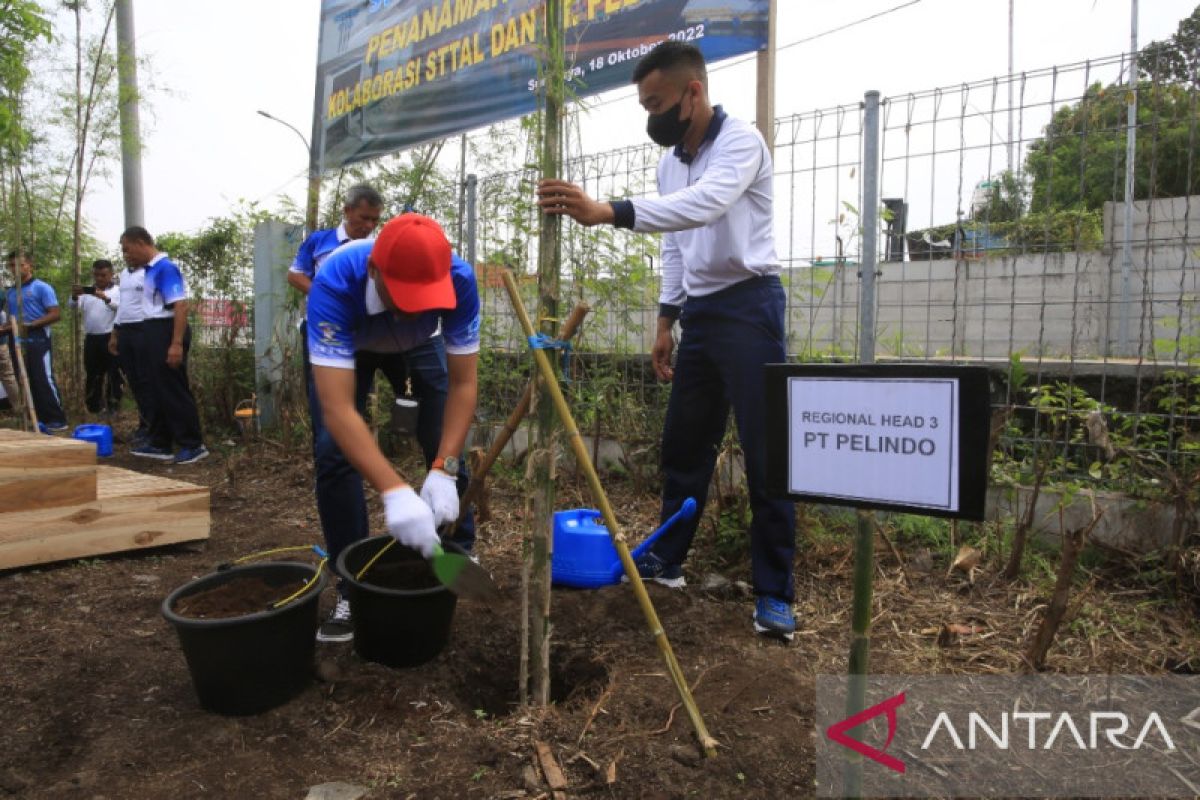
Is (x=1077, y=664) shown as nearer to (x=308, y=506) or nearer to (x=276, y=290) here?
(x=308, y=506)

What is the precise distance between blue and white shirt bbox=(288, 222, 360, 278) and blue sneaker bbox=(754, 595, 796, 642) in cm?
307

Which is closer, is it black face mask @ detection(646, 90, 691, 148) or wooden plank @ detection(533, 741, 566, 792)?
wooden plank @ detection(533, 741, 566, 792)

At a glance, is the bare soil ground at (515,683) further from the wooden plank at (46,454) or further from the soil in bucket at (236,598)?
the wooden plank at (46,454)

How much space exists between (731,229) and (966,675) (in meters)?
1.50

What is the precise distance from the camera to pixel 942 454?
1110 millimetres

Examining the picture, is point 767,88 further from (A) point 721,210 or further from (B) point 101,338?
(B) point 101,338

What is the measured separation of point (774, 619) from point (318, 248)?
3391mm

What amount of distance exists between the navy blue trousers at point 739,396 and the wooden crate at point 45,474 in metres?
2.43

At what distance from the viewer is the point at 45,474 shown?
115 inches

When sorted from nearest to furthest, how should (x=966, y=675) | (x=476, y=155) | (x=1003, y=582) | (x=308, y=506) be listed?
(x=966, y=675) → (x=1003, y=582) → (x=308, y=506) → (x=476, y=155)

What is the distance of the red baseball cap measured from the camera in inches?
73.4

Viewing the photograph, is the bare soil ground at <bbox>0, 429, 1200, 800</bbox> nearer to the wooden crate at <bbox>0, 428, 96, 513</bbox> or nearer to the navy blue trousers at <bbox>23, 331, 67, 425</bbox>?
the wooden crate at <bbox>0, 428, 96, 513</bbox>

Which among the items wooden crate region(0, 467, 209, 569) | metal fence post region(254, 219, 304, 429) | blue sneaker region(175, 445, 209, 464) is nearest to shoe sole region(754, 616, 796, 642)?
wooden crate region(0, 467, 209, 569)

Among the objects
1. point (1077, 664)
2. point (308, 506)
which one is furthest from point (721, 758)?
point (308, 506)
